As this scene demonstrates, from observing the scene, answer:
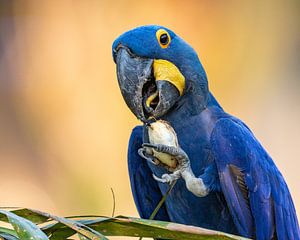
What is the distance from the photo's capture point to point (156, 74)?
6.41 feet

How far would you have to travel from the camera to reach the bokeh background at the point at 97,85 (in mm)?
3535

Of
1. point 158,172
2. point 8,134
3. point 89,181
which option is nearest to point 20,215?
point 158,172

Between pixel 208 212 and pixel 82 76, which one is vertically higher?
pixel 82 76

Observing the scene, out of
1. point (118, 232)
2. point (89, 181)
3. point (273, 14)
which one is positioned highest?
point (273, 14)

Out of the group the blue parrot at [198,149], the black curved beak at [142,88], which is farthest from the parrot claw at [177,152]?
the black curved beak at [142,88]

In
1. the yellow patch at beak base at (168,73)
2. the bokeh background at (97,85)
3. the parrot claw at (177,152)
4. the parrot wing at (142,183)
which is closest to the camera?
the parrot claw at (177,152)

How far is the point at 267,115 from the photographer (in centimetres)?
362

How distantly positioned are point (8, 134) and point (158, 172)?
187 centimetres

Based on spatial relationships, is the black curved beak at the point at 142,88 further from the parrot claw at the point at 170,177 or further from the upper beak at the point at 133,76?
the parrot claw at the point at 170,177

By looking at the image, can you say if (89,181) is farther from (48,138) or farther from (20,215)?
(20,215)

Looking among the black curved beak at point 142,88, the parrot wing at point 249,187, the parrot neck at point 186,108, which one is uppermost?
the black curved beak at point 142,88

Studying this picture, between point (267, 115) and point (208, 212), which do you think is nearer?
point (208, 212)

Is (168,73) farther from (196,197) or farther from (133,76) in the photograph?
(196,197)

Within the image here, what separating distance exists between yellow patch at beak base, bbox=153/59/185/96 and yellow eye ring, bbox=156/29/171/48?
45 millimetres
